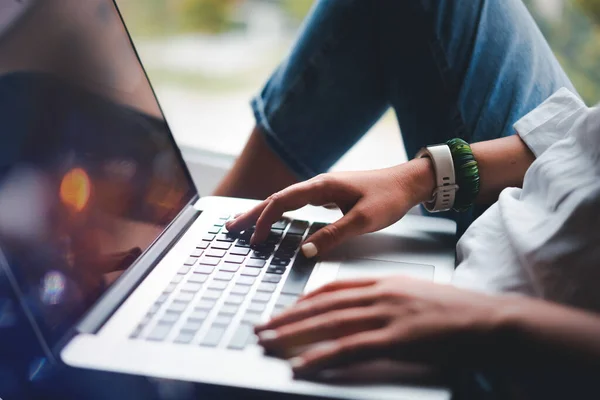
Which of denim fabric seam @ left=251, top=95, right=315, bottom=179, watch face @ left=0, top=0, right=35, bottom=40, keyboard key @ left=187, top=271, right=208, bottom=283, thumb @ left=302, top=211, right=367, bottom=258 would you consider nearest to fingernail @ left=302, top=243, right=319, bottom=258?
thumb @ left=302, top=211, right=367, bottom=258

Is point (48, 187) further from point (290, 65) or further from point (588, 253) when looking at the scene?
point (588, 253)

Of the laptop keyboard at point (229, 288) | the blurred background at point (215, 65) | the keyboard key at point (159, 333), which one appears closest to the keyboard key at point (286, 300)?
the laptop keyboard at point (229, 288)

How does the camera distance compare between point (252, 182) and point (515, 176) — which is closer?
point (515, 176)

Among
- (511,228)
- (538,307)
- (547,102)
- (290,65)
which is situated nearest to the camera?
(538,307)

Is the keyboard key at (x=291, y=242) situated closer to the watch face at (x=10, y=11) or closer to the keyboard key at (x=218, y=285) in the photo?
the keyboard key at (x=218, y=285)

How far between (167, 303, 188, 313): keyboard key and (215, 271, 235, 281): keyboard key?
0.17ft

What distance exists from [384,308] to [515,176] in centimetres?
30

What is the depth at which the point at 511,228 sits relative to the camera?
0.55 m

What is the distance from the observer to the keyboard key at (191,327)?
0.50 meters

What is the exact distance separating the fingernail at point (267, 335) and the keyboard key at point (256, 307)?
0.05 meters

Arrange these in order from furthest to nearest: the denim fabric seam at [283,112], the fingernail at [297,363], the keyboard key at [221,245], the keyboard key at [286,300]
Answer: the denim fabric seam at [283,112] → the keyboard key at [221,245] → the keyboard key at [286,300] → the fingernail at [297,363]

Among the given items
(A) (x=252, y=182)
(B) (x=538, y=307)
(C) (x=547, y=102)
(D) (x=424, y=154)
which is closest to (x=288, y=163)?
(A) (x=252, y=182)

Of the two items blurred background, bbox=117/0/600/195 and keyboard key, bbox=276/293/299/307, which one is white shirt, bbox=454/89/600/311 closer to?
keyboard key, bbox=276/293/299/307

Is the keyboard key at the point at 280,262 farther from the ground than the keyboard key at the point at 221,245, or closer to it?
closer to it
